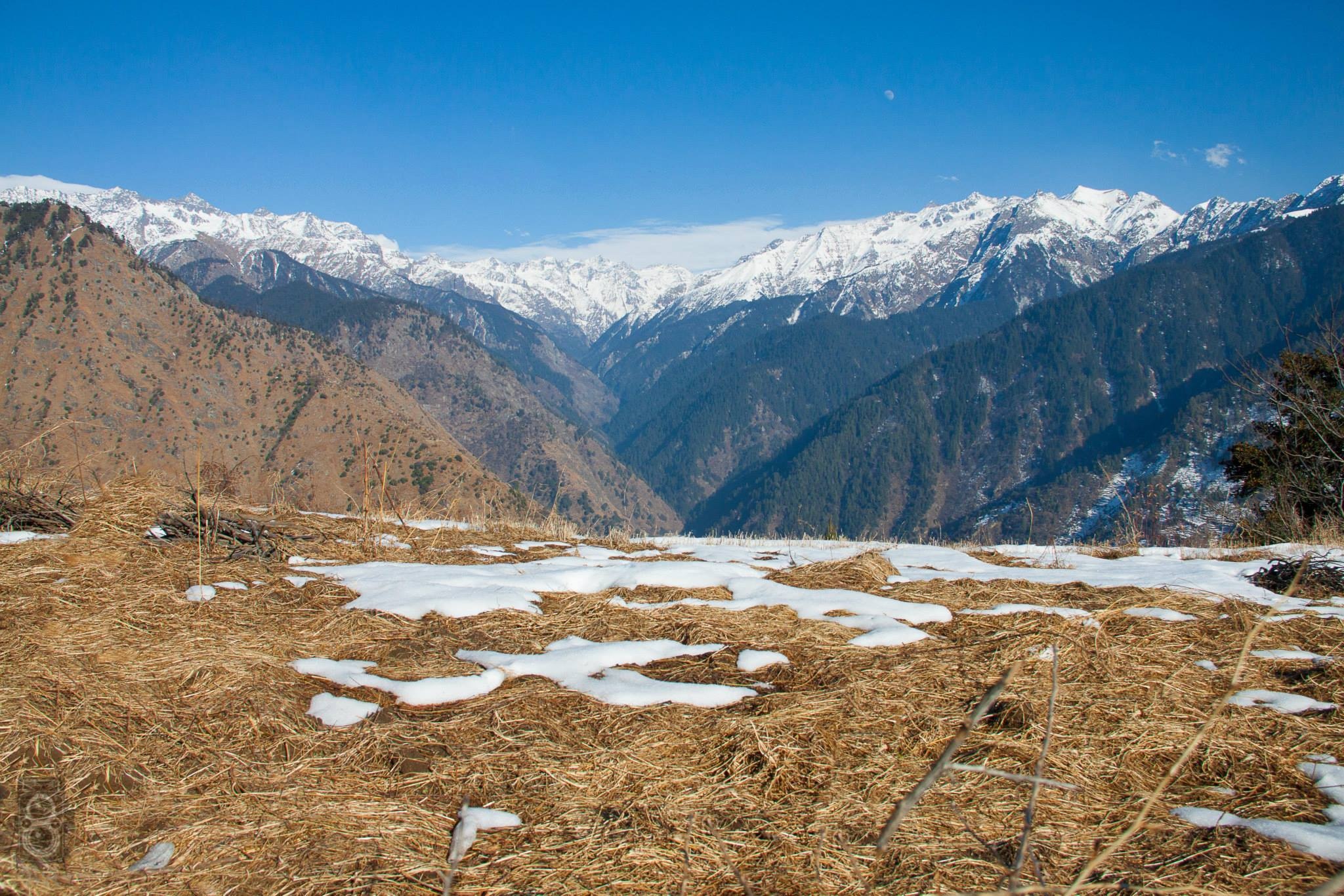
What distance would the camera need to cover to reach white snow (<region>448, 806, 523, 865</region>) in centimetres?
219

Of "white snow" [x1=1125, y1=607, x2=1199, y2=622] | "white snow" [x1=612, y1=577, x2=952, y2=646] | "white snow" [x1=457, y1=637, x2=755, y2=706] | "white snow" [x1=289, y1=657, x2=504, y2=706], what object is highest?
"white snow" [x1=1125, y1=607, x2=1199, y2=622]

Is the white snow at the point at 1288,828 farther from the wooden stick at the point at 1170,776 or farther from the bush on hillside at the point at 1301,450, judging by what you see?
the bush on hillside at the point at 1301,450

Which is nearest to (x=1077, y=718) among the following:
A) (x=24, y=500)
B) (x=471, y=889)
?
(x=471, y=889)

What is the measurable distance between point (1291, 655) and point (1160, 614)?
72cm

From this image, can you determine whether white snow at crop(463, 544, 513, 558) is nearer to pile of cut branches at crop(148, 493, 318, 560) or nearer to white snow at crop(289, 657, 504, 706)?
pile of cut branches at crop(148, 493, 318, 560)

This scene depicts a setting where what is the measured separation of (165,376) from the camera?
109250 millimetres

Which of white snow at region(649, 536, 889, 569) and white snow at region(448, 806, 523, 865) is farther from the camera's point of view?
white snow at region(649, 536, 889, 569)

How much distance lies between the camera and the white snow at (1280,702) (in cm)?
326

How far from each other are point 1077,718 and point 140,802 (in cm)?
375

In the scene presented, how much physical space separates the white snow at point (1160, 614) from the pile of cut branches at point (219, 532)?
20.6 feet

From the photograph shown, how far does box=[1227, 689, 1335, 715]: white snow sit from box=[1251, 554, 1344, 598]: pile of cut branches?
2.21 metres

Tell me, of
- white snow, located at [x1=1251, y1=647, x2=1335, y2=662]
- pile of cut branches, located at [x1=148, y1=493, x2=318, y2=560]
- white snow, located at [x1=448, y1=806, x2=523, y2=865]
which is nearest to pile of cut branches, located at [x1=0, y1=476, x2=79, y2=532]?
pile of cut branches, located at [x1=148, y1=493, x2=318, y2=560]

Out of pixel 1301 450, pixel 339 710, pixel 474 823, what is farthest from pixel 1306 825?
pixel 1301 450

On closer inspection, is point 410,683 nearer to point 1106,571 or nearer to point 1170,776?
point 1170,776
